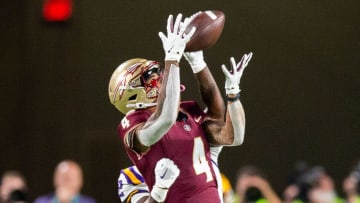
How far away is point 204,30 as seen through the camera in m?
4.04

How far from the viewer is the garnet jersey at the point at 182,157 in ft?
13.4

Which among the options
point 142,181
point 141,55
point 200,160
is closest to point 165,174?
point 200,160

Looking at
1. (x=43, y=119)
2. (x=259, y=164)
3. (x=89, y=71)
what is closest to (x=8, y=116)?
(x=43, y=119)

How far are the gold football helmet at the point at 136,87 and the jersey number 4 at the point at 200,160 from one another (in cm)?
26

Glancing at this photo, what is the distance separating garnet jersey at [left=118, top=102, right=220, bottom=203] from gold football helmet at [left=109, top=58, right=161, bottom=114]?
47mm

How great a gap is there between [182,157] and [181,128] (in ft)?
0.43

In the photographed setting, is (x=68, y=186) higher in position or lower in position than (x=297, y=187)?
higher

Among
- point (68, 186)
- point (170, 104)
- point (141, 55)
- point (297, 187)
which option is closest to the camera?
point (170, 104)

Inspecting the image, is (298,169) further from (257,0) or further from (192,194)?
(192,194)

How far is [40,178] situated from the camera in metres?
9.69

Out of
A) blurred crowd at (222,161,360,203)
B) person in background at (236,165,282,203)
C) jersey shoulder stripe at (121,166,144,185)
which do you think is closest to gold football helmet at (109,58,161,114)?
jersey shoulder stripe at (121,166,144,185)

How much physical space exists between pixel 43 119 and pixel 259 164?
2243 millimetres

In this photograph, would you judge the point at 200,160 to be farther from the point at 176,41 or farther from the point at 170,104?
the point at 176,41

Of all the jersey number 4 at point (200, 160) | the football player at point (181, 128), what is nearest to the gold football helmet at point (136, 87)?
the football player at point (181, 128)
